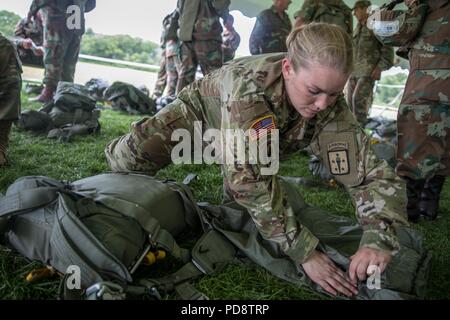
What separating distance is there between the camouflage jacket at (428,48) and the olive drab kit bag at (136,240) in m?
0.93

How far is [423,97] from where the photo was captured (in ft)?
7.02

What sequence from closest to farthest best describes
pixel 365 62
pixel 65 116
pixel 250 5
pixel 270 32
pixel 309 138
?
pixel 309 138 → pixel 65 116 → pixel 270 32 → pixel 365 62 → pixel 250 5

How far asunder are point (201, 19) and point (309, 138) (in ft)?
10.1

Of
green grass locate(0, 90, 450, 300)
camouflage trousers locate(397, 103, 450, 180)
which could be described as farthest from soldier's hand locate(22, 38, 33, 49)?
camouflage trousers locate(397, 103, 450, 180)

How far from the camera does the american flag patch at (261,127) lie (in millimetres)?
1336

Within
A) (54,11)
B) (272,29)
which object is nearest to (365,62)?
(272,29)

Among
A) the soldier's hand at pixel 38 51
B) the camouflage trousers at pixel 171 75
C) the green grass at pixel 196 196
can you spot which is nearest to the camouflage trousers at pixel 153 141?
the green grass at pixel 196 196

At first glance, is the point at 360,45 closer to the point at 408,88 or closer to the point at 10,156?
the point at 408,88

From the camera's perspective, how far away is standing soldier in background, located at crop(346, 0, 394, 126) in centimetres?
495

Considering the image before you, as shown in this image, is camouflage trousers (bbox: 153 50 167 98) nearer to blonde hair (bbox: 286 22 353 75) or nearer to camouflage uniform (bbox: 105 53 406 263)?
camouflage uniform (bbox: 105 53 406 263)

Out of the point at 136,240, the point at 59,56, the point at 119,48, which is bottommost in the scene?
the point at 136,240

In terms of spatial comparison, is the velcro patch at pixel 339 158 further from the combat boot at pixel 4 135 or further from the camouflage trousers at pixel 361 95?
the camouflage trousers at pixel 361 95

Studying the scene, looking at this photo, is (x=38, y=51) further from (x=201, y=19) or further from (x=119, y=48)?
(x=119, y=48)

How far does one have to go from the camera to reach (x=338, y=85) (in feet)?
4.03
